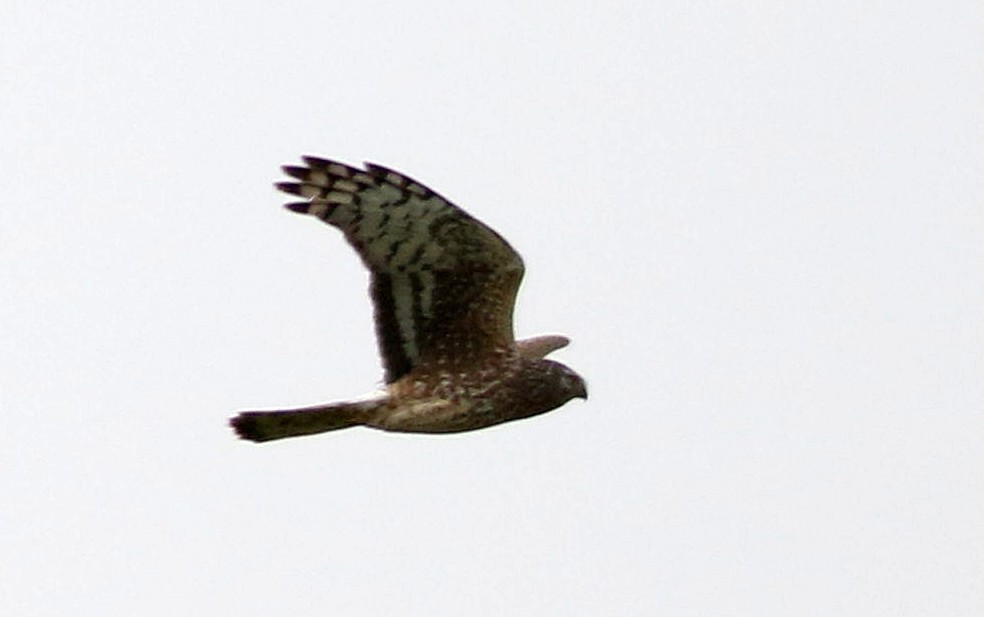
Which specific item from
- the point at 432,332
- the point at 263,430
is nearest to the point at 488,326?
the point at 432,332

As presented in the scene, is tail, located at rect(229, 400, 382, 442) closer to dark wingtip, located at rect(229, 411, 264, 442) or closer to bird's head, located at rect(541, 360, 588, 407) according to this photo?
dark wingtip, located at rect(229, 411, 264, 442)

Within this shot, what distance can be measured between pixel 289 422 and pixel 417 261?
104 cm

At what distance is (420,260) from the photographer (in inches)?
548

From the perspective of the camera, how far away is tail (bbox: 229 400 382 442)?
1373cm

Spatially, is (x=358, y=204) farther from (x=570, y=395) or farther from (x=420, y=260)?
(x=570, y=395)

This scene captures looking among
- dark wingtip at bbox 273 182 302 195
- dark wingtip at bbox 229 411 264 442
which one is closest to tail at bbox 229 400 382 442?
dark wingtip at bbox 229 411 264 442

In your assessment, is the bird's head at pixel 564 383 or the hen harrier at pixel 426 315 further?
the bird's head at pixel 564 383

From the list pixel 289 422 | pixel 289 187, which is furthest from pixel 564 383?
pixel 289 187

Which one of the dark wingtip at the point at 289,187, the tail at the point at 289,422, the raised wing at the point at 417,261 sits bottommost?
the tail at the point at 289,422

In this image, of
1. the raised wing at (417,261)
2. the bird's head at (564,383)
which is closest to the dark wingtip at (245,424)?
the raised wing at (417,261)

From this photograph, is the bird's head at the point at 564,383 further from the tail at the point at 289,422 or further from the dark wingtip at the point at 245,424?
the dark wingtip at the point at 245,424

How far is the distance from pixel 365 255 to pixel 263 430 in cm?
103

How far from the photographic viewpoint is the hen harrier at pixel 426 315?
13.6m

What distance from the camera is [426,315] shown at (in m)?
14.1
